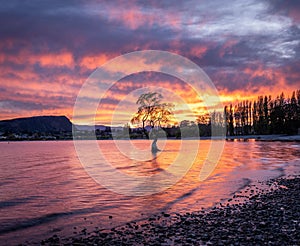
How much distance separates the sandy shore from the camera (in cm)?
967

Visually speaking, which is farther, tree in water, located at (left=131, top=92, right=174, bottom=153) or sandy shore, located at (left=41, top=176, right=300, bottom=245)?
tree in water, located at (left=131, top=92, right=174, bottom=153)

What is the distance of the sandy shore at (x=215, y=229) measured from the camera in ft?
31.7

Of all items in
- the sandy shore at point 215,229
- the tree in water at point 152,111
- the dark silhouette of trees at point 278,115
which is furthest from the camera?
the dark silhouette of trees at point 278,115

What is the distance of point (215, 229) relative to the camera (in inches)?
430

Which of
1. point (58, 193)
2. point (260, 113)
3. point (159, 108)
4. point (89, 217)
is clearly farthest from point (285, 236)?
point (260, 113)

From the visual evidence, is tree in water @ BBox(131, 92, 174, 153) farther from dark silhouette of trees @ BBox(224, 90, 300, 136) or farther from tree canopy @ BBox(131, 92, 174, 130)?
dark silhouette of trees @ BBox(224, 90, 300, 136)

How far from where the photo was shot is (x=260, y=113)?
177 meters

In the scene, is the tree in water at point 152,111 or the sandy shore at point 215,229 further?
the tree in water at point 152,111

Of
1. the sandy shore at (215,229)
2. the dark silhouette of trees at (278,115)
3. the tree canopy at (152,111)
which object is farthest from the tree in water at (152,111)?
the dark silhouette of trees at (278,115)

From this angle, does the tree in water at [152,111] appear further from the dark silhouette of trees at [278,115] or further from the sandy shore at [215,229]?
the dark silhouette of trees at [278,115]

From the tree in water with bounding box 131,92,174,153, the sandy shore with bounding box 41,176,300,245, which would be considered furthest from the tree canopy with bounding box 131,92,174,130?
the sandy shore with bounding box 41,176,300,245

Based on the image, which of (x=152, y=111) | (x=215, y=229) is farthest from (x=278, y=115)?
(x=215, y=229)

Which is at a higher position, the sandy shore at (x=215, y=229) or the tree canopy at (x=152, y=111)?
the tree canopy at (x=152, y=111)

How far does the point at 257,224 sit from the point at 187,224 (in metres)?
2.85
